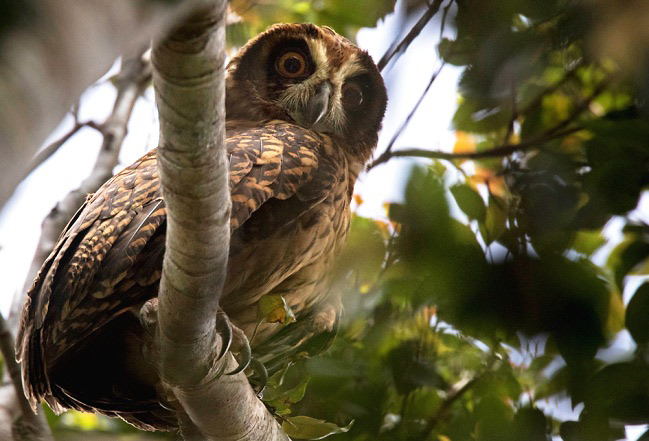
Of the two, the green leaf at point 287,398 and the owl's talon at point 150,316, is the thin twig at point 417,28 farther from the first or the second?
the green leaf at point 287,398

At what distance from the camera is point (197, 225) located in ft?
5.55

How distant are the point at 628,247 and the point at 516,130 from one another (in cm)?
66

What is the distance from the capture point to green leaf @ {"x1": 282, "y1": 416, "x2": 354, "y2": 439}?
267 centimetres

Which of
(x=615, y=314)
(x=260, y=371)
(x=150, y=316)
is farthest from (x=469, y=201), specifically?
(x=150, y=316)

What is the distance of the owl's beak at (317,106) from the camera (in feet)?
10.7

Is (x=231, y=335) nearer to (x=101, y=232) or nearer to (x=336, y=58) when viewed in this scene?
(x=101, y=232)

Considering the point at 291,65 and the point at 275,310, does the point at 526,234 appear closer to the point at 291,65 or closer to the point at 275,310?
the point at 275,310

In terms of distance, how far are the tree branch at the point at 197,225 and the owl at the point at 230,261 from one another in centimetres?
27

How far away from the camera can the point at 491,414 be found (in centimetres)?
238

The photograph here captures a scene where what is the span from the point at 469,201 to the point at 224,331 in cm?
87

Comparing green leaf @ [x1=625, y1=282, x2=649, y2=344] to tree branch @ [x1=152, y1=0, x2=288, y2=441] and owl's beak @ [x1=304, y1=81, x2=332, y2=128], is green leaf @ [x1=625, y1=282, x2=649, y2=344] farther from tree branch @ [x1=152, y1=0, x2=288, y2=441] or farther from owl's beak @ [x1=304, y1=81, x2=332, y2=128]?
owl's beak @ [x1=304, y1=81, x2=332, y2=128]

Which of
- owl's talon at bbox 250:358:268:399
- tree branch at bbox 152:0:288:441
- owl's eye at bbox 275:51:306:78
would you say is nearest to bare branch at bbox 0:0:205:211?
tree branch at bbox 152:0:288:441

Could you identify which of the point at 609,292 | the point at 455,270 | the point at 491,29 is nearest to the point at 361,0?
the point at 491,29

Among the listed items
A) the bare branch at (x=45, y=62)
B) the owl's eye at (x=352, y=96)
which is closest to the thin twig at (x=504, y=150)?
the owl's eye at (x=352, y=96)
